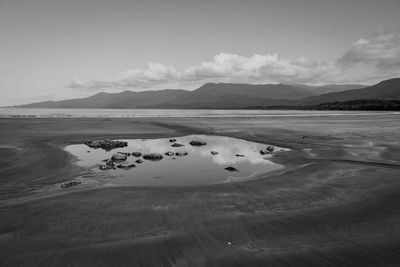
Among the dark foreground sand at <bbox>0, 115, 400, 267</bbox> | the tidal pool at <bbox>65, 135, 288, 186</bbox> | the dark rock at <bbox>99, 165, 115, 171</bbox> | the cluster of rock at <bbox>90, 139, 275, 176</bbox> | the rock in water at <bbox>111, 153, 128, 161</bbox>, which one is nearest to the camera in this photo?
the dark foreground sand at <bbox>0, 115, 400, 267</bbox>

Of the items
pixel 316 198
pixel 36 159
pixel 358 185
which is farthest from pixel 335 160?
pixel 36 159

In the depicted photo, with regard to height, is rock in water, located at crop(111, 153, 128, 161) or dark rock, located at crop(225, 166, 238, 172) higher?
rock in water, located at crop(111, 153, 128, 161)

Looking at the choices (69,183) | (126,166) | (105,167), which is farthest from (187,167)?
(69,183)

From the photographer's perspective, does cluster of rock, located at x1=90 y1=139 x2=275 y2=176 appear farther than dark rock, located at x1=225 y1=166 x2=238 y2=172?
Yes

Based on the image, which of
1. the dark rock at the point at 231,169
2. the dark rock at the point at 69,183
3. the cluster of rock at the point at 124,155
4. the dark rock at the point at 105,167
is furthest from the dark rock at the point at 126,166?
the dark rock at the point at 231,169

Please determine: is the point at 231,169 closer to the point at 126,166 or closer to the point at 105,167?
the point at 126,166

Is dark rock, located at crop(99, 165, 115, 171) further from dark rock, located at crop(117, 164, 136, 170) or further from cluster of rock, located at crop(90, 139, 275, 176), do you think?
dark rock, located at crop(117, 164, 136, 170)

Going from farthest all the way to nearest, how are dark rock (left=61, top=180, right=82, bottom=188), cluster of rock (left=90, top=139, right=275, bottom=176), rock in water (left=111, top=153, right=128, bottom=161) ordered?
rock in water (left=111, top=153, right=128, bottom=161) < cluster of rock (left=90, top=139, right=275, bottom=176) < dark rock (left=61, top=180, right=82, bottom=188)

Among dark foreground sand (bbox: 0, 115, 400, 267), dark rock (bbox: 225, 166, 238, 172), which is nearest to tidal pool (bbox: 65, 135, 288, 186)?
dark rock (bbox: 225, 166, 238, 172)

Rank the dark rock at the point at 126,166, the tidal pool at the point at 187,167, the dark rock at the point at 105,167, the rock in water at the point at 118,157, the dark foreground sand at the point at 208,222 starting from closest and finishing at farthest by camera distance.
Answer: the dark foreground sand at the point at 208,222 → the tidal pool at the point at 187,167 → the dark rock at the point at 105,167 → the dark rock at the point at 126,166 → the rock in water at the point at 118,157

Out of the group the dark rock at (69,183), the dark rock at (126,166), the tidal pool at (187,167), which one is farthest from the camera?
the dark rock at (126,166)

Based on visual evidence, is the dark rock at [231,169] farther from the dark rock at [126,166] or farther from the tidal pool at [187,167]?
the dark rock at [126,166]

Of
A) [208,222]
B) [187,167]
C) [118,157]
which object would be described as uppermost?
[118,157]

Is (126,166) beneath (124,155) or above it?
beneath
